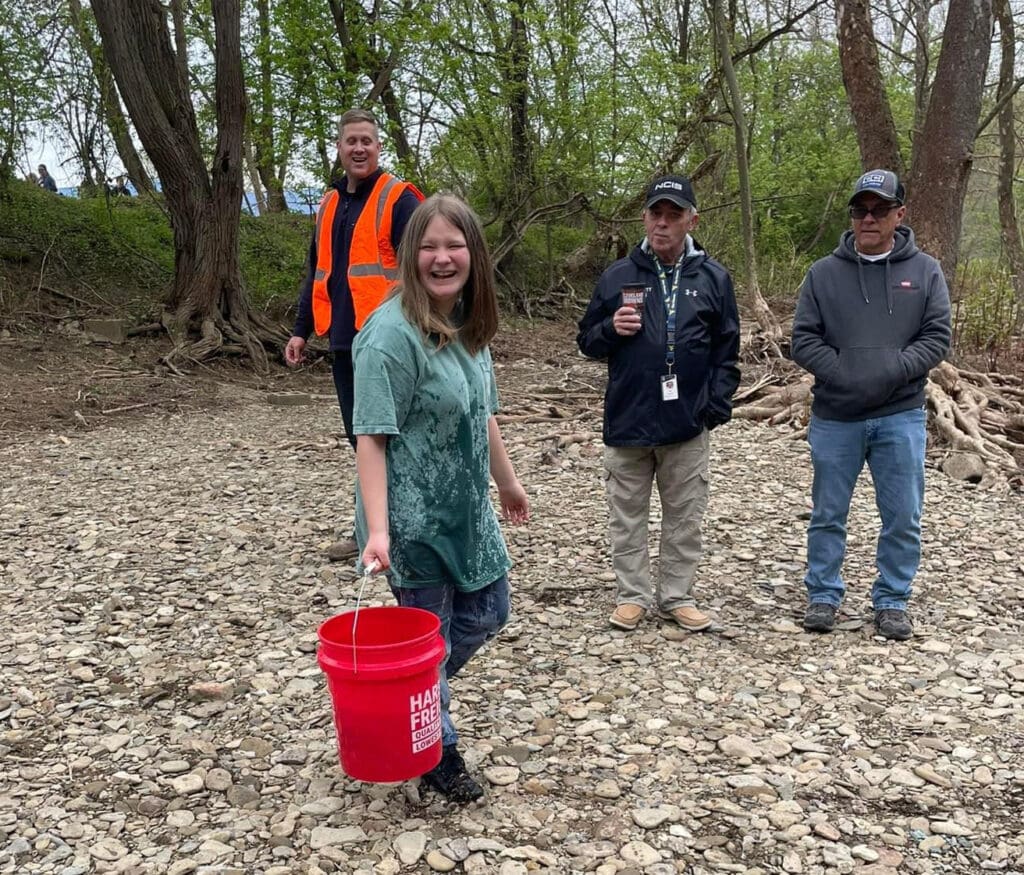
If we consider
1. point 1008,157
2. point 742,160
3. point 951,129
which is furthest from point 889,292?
point 1008,157

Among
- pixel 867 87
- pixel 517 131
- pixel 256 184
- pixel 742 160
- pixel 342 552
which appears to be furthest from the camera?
pixel 256 184

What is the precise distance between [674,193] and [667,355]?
0.71 meters

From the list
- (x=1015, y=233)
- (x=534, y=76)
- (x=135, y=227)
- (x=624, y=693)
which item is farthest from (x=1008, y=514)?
(x=135, y=227)

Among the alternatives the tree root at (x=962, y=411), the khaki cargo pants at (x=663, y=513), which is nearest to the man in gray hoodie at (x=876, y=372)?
the khaki cargo pants at (x=663, y=513)

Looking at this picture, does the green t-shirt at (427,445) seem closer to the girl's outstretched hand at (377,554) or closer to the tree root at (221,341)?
the girl's outstretched hand at (377,554)

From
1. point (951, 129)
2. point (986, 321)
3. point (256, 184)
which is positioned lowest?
point (986, 321)

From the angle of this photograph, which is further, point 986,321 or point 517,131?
point 517,131

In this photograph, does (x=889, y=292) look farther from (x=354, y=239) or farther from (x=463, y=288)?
(x=354, y=239)

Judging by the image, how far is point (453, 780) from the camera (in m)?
3.05

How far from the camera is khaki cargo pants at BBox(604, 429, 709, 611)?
4316mm

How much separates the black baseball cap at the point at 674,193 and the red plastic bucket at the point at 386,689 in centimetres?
223

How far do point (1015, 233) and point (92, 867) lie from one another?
52.9ft

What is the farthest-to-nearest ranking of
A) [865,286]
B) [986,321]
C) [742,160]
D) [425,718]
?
[742,160], [986,321], [865,286], [425,718]

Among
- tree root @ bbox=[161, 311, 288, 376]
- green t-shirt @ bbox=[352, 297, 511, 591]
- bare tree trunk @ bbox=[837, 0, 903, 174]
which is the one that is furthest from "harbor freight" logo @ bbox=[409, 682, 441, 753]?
tree root @ bbox=[161, 311, 288, 376]
